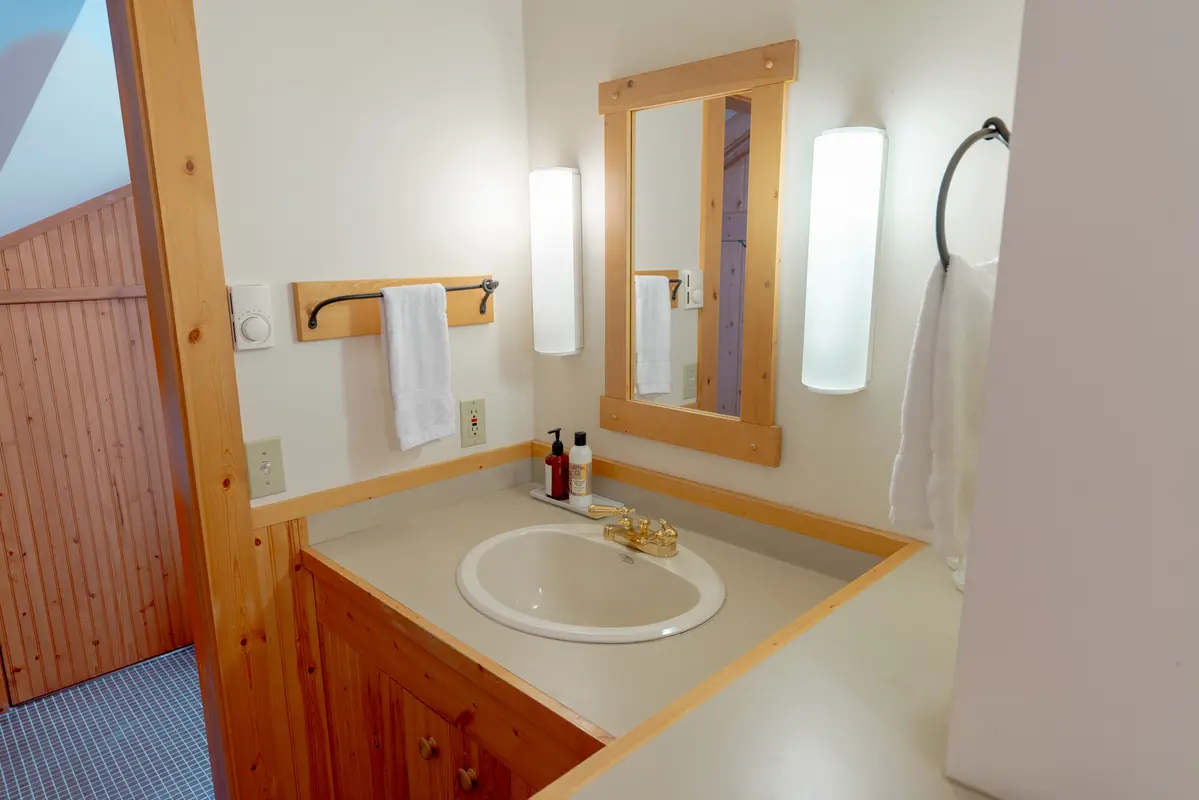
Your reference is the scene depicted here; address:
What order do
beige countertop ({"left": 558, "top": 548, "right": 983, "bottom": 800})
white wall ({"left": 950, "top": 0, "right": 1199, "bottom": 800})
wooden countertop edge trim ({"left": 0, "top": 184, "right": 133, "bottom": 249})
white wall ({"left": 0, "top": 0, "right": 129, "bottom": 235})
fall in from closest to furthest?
white wall ({"left": 950, "top": 0, "right": 1199, "bottom": 800})
beige countertop ({"left": 558, "top": 548, "right": 983, "bottom": 800})
white wall ({"left": 0, "top": 0, "right": 129, "bottom": 235})
wooden countertop edge trim ({"left": 0, "top": 184, "right": 133, "bottom": 249})

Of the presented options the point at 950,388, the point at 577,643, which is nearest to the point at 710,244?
the point at 950,388

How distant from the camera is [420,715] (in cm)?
128

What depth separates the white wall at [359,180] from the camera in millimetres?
1354

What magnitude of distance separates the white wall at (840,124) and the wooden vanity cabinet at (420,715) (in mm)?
661

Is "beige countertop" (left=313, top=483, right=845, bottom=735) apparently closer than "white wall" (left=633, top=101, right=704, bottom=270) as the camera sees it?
Yes

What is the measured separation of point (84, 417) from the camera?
243 centimetres

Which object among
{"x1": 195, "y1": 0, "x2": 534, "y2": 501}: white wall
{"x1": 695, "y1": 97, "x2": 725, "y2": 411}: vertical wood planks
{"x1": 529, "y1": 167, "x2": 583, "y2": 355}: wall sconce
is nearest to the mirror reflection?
{"x1": 695, "y1": 97, "x2": 725, "y2": 411}: vertical wood planks

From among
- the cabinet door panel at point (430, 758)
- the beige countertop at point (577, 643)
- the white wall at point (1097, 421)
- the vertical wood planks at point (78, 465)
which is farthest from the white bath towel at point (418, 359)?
the vertical wood planks at point (78, 465)

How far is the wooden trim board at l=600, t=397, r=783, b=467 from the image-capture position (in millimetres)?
1418

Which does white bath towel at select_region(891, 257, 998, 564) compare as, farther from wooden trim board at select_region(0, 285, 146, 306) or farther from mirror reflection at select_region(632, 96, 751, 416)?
wooden trim board at select_region(0, 285, 146, 306)

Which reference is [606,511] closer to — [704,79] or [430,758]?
[430,758]

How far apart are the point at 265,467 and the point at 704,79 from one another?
3.76 ft

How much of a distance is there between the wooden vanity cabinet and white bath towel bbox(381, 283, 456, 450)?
0.35 m

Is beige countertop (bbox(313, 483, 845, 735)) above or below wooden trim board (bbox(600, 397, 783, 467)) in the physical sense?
below
